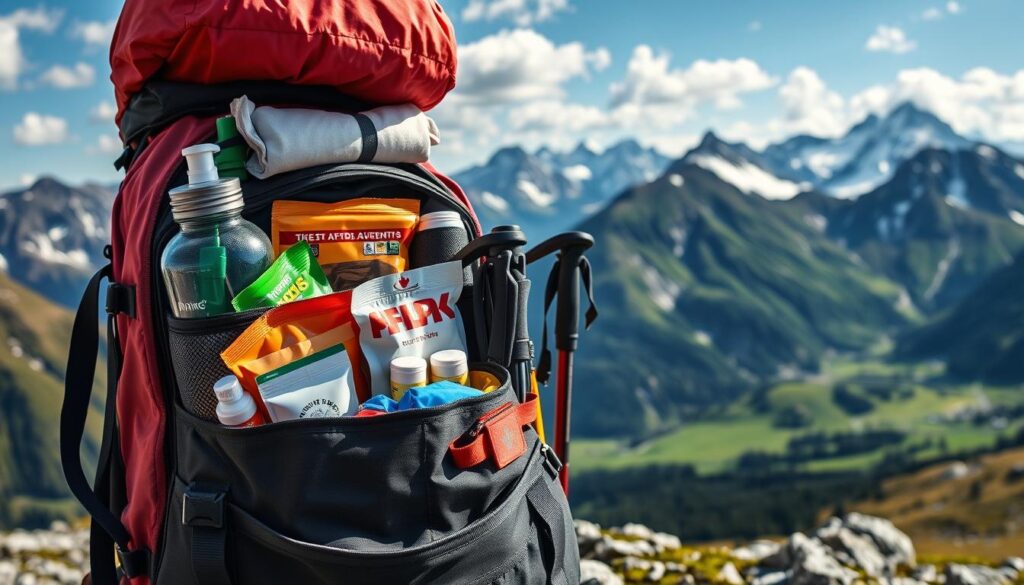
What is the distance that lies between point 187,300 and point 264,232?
21.1 inches

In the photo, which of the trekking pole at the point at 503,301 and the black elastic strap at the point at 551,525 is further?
the trekking pole at the point at 503,301

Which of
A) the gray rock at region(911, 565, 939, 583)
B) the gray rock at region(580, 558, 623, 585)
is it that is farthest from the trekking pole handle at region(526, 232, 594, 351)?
the gray rock at region(911, 565, 939, 583)

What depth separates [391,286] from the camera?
361 cm

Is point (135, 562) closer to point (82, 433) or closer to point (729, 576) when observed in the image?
point (82, 433)

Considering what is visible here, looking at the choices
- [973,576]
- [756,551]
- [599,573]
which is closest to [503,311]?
[599,573]

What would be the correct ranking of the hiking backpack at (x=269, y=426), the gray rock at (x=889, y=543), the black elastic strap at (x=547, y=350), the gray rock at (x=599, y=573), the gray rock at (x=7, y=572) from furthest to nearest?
the gray rock at (x=7, y=572), the gray rock at (x=889, y=543), the gray rock at (x=599, y=573), the black elastic strap at (x=547, y=350), the hiking backpack at (x=269, y=426)

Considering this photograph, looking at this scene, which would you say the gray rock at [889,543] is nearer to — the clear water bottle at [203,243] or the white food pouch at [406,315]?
the white food pouch at [406,315]

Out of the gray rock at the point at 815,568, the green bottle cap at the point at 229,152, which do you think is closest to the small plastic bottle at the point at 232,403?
the green bottle cap at the point at 229,152

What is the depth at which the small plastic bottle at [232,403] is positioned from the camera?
3.01 m

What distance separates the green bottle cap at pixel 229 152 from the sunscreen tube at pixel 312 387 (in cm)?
95

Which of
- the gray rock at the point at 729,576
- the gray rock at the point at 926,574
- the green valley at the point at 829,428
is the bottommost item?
the green valley at the point at 829,428

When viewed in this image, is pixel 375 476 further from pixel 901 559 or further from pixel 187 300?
pixel 901 559

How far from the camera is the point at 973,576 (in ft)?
21.0

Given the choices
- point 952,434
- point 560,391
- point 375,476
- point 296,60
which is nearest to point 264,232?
point 296,60
